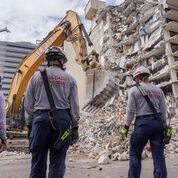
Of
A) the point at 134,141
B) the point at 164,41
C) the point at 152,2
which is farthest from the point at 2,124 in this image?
the point at 152,2

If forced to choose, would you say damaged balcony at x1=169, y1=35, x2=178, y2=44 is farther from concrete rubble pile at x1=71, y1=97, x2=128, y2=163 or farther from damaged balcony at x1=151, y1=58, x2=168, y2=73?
concrete rubble pile at x1=71, y1=97, x2=128, y2=163

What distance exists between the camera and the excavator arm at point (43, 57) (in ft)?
42.2

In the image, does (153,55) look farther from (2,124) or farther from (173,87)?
→ (2,124)

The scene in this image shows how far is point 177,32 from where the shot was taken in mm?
31844

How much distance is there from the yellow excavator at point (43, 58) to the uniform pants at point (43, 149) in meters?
8.83

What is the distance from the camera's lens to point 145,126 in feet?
16.1

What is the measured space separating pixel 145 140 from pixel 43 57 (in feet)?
31.2

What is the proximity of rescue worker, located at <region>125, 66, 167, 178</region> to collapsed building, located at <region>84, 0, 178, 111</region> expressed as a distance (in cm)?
1344

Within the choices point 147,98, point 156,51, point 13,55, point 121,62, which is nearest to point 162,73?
point 156,51

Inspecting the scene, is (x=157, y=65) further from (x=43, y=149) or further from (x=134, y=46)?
(x=43, y=149)

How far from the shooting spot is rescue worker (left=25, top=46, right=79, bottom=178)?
3902 millimetres

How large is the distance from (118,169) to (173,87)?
69.2 ft

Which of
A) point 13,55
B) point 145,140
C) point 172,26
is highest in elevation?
point 172,26

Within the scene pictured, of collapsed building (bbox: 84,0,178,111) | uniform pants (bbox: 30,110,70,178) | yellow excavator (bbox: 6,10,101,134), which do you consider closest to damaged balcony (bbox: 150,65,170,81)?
collapsed building (bbox: 84,0,178,111)
